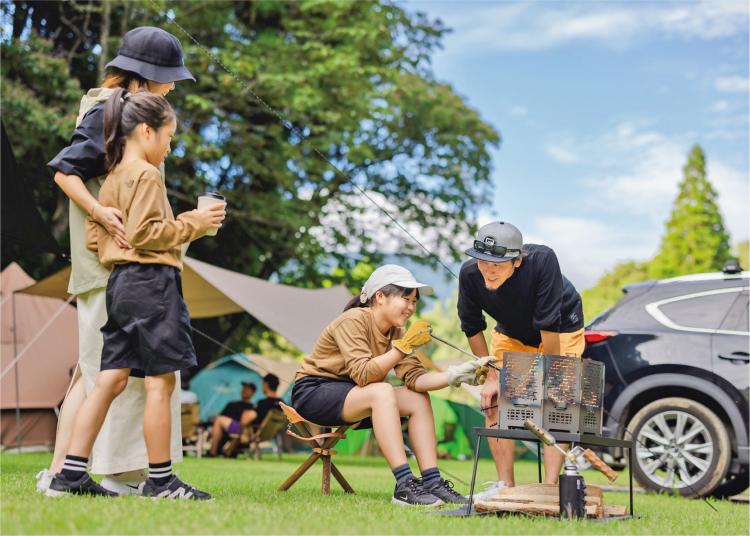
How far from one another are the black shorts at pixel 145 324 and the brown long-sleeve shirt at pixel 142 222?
6cm

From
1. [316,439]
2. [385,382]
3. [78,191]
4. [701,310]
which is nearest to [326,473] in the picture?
[316,439]

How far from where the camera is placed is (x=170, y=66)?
161 inches

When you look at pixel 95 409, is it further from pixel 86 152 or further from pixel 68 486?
pixel 86 152

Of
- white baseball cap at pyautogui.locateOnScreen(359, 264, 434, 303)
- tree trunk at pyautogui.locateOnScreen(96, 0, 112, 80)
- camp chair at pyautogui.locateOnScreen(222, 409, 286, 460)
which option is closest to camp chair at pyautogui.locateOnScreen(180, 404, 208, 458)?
camp chair at pyautogui.locateOnScreen(222, 409, 286, 460)

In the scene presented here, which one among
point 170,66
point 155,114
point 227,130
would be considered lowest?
point 155,114

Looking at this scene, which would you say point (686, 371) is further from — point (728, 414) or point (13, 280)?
point (13, 280)

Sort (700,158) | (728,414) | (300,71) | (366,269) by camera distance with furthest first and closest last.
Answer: (700,158) → (366,269) → (300,71) → (728,414)

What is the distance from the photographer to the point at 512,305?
4770 millimetres

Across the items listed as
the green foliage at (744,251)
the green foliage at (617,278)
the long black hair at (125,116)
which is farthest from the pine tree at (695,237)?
the long black hair at (125,116)

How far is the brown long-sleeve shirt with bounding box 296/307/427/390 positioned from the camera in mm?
4453

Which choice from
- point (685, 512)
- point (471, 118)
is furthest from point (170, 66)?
point (471, 118)

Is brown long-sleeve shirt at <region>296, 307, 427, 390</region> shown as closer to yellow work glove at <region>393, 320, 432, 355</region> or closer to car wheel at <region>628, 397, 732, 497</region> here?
yellow work glove at <region>393, 320, 432, 355</region>

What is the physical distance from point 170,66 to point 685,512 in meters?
3.40

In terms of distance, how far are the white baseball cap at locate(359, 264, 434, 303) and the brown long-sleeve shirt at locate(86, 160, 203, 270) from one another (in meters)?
1.15
